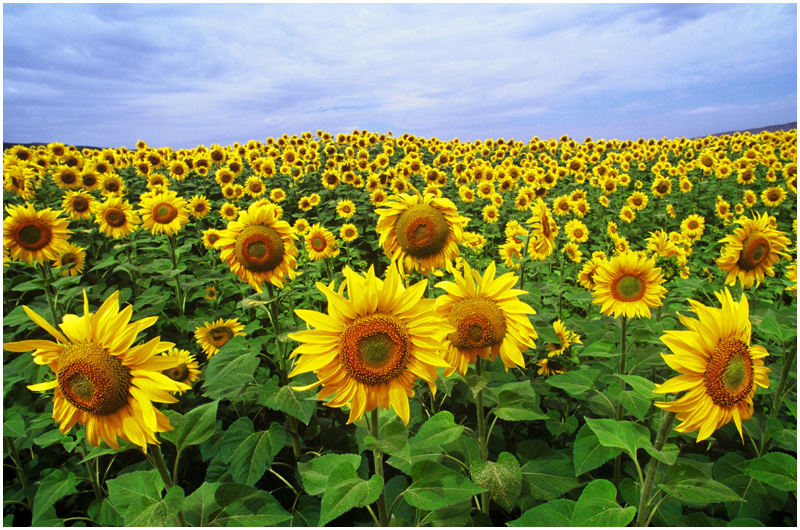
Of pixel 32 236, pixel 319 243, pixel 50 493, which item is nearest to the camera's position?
pixel 50 493

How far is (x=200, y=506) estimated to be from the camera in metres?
1.98

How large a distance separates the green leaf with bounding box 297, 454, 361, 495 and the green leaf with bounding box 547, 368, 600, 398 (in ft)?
4.75

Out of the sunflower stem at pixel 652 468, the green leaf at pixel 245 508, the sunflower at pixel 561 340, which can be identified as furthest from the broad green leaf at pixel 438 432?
the sunflower at pixel 561 340

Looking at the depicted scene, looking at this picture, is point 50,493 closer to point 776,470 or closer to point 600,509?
point 600,509

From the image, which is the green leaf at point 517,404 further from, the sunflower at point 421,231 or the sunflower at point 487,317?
the sunflower at point 421,231

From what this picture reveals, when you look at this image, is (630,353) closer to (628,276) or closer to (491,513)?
(628,276)

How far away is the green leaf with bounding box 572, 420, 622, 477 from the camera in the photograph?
220cm

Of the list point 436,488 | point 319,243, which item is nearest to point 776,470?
point 436,488

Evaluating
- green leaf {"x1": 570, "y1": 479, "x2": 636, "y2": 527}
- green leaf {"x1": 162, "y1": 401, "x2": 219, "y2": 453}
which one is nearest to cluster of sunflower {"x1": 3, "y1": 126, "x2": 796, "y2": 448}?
green leaf {"x1": 162, "y1": 401, "x2": 219, "y2": 453}

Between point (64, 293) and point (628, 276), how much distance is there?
5113 millimetres

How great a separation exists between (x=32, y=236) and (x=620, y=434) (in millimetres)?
5442

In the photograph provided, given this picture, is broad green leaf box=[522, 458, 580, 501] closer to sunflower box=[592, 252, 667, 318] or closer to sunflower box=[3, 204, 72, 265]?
sunflower box=[592, 252, 667, 318]

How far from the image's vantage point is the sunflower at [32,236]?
3.96 m

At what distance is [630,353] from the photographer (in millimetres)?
3131
